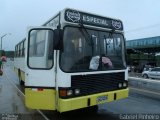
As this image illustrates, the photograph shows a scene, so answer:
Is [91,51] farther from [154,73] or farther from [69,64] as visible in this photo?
[154,73]

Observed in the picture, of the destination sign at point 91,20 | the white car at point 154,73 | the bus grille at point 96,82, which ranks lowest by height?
the white car at point 154,73

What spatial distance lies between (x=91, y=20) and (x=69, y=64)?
5.03 ft

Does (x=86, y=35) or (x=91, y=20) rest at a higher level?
(x=91, y=20)

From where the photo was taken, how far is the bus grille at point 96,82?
23.1ft

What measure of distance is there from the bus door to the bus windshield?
41 cm

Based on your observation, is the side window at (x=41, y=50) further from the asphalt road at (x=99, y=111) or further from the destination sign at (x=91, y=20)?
the asphalt road at (x=99, y=111)

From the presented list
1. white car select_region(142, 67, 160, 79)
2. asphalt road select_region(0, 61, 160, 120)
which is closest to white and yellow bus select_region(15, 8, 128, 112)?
asphalt road select_region(0, 61, 160, 120)

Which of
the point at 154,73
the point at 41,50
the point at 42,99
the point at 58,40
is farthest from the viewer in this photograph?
the point at 154,73

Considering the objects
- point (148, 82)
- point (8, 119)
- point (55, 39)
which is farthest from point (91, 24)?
point (148, 82)

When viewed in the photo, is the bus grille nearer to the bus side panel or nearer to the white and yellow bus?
the white and yellow bus

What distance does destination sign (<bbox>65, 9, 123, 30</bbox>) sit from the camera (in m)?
7.19

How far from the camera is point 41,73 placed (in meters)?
7.18

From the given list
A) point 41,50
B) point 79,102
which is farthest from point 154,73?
point 79,102

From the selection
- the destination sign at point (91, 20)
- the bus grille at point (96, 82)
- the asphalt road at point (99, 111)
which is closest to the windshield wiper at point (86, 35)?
the destination sign at point (91, 20)
